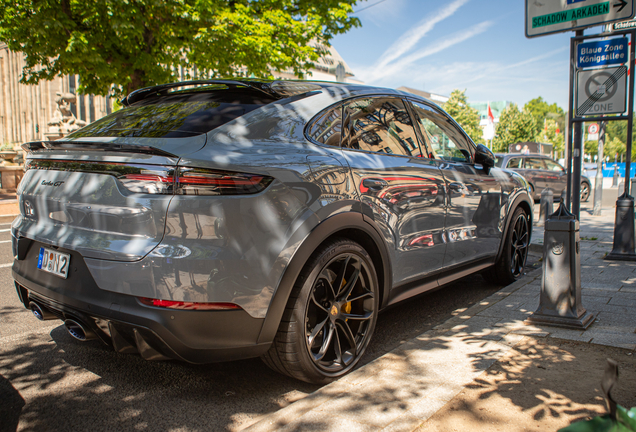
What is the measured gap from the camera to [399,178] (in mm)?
3303

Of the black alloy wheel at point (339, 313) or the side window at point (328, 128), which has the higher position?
the side window at point (328, 128)

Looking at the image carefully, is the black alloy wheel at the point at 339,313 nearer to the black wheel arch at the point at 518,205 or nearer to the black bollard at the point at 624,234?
the black wheel arch at the point at 518,205

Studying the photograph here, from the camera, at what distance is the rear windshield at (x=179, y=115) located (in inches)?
102

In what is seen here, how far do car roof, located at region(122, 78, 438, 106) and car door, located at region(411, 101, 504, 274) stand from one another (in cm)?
73

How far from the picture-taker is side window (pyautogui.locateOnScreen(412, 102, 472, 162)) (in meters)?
4.01

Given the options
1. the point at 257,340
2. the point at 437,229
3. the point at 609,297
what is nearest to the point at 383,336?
the point at 437,229

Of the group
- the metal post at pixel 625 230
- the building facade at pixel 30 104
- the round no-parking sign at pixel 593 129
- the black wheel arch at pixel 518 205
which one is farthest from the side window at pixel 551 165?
the building facade at pixel 30 104

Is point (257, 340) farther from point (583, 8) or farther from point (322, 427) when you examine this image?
point (583, 8)

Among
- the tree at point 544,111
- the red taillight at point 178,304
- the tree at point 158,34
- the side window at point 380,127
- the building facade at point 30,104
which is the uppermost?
the tree at point 544,111

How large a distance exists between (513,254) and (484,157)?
1.39 meters

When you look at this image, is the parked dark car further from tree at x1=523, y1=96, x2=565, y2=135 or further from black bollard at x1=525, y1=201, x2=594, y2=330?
tree at x1=523, y1=96, x2=565, y2=135

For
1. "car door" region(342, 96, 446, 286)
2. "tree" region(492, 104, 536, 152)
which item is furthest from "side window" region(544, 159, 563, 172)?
"tree" region(492, 104, 536, 152)

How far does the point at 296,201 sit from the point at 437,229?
1.59 meters

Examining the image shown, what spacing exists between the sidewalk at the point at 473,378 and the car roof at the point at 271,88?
1.68 m
